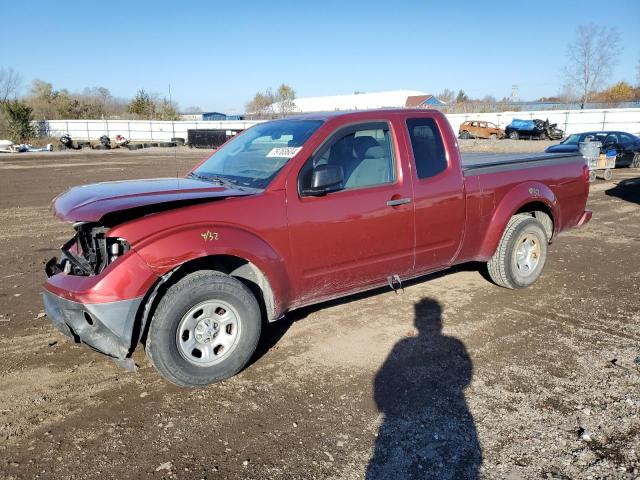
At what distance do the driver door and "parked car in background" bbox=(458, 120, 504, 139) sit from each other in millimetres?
39646

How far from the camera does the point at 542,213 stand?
20.0ft

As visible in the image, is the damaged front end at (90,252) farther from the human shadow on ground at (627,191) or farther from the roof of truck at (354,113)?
the human shadow on ground at (627,191)

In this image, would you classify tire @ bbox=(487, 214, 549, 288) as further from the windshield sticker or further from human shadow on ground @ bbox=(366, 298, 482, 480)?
the windshield sticker

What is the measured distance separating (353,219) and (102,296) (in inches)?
79.4

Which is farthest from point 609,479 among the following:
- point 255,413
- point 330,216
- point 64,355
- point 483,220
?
point 64,355

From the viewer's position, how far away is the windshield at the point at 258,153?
4258mm

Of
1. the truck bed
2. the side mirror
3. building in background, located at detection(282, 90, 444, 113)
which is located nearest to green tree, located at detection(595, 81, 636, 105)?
building in background, located at detection(282, 90, 444, 113)

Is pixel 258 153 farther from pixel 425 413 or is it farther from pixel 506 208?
pixel 506 208

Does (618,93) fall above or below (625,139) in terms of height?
above

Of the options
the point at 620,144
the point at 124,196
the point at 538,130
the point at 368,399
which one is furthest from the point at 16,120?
the point at 368,399

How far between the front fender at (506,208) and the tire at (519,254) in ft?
0.51

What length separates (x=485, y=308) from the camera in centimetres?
536

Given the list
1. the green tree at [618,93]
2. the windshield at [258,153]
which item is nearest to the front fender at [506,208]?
the windshield at [258,153]

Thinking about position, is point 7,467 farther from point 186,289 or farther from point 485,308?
point 485,308
